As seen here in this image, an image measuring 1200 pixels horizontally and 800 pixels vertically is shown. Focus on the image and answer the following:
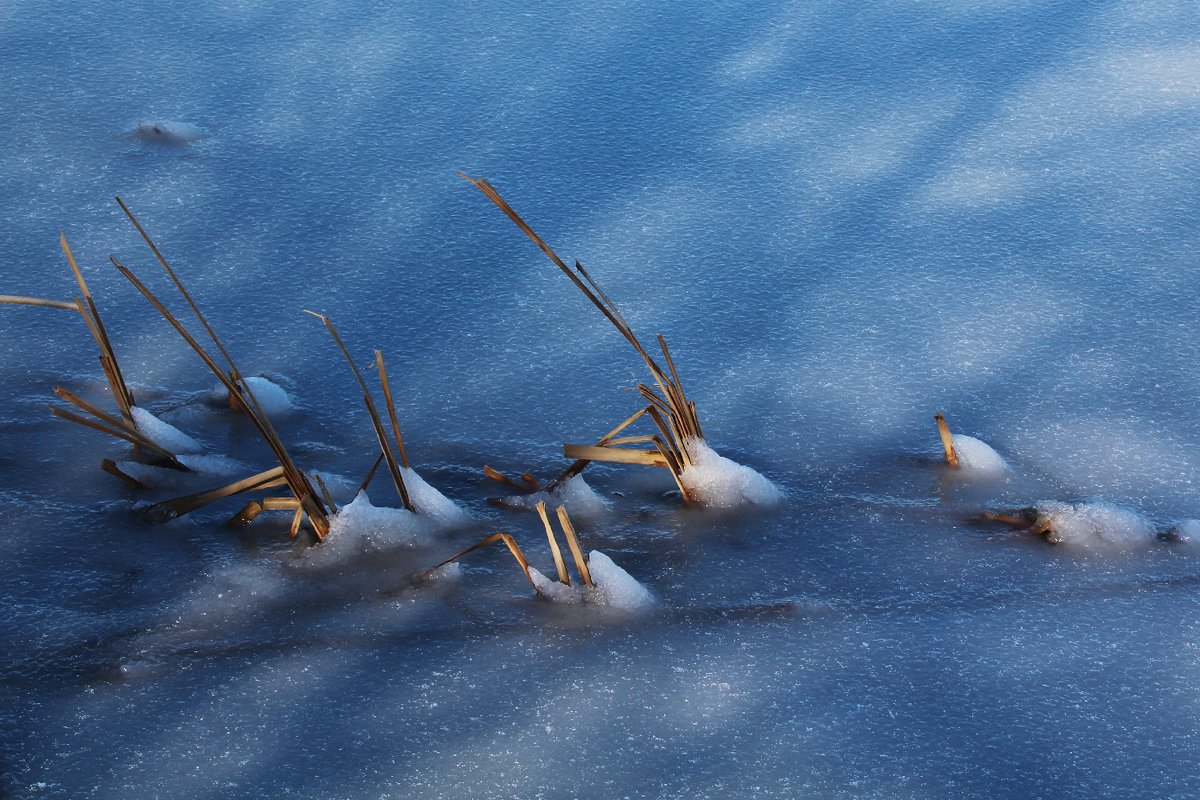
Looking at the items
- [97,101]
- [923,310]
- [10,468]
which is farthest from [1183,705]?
[97,101]

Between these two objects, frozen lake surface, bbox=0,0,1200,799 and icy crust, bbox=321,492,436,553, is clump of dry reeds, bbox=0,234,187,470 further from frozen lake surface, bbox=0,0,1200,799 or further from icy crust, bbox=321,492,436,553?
icy crust, bbox=321,492,436,553

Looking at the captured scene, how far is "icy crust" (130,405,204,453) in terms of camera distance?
129 cm

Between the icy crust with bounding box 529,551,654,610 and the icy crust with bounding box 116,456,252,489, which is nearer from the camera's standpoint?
the icy crust with bounding box 529,551,654,610

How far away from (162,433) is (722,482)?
24.6 inches

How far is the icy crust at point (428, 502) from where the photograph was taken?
122cm

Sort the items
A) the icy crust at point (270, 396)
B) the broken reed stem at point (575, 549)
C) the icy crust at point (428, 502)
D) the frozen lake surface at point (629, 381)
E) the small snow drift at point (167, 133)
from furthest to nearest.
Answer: the small snow drift at point (167, 133) → the icy crust at point (270, 396) → the icy crust at point (428, 502) → the broken reed stem at point (575, 549) → the frozen lake surface at point (629, 381)

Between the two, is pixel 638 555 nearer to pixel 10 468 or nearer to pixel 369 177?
pixel 10 468

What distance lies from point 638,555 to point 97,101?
1349 millimetres

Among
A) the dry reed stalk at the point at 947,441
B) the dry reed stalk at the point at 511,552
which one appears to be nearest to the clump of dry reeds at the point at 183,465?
the dry reed stalk at the point at 511,552

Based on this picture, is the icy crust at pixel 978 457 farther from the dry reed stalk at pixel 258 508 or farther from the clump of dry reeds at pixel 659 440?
the dry reed stalk at pixel 258 508

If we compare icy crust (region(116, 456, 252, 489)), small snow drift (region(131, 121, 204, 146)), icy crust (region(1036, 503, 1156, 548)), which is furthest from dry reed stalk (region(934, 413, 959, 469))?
small snow drift (region(131, 121, 204, 146))

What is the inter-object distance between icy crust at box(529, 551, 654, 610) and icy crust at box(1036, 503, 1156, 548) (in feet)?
1.43

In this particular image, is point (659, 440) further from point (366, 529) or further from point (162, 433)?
point (162, 433)

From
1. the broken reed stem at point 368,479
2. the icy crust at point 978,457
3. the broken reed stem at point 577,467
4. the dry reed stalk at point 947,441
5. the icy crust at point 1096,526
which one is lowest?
the icy crust at point 1096,526
